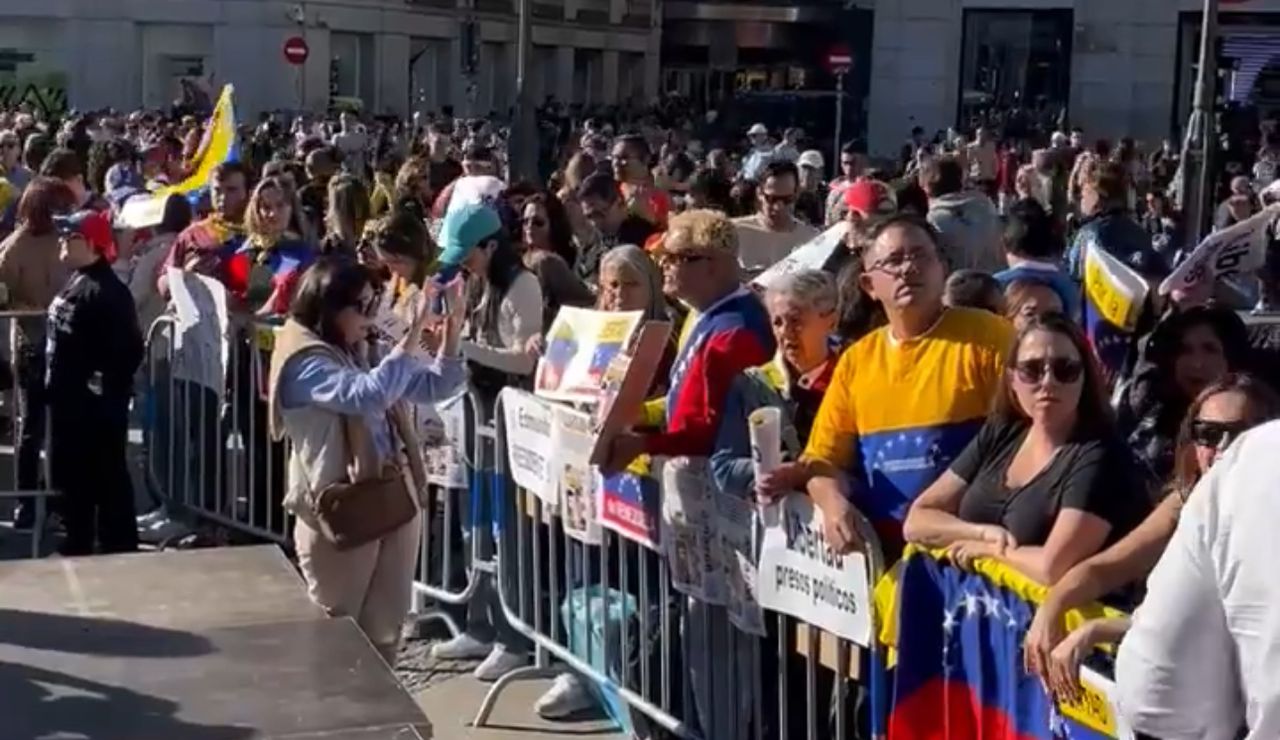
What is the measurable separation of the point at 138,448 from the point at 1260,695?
34.0ft

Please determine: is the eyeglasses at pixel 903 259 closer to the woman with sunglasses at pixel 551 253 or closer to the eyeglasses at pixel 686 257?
the eyeglasses at pixel 686 257

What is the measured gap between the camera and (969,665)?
4.57 metres

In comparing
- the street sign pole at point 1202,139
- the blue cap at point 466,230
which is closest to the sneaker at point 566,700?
the blue cap at point 466,230

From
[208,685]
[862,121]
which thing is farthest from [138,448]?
[862,121]

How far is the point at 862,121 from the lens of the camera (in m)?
41.5

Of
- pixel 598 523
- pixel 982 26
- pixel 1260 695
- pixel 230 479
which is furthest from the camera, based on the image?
pixel 982 26

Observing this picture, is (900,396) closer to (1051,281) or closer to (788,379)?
(788,379)

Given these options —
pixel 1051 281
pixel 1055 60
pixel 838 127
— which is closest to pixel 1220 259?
pixel 1051 281

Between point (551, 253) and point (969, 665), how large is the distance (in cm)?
492

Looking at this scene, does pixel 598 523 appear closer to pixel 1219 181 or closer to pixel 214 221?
pixel 214 221

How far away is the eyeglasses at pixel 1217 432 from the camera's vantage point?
4.11m

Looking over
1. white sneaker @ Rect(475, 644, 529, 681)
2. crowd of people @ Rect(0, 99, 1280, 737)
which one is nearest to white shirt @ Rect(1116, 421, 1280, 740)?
crowd of people @ Rect(0, 99, 1280, 737)

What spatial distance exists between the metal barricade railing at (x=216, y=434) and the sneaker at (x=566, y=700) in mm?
2486

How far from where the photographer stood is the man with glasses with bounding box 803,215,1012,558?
17.1ft
